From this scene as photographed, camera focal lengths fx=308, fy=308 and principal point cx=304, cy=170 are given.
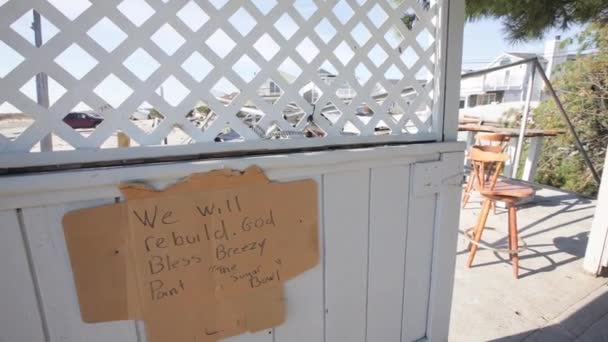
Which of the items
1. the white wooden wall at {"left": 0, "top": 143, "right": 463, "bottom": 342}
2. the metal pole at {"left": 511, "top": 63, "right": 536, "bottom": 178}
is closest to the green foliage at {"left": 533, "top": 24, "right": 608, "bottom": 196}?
the metal pole at {"left": 511, "top": 63, "right": 536, "bottom": 178}

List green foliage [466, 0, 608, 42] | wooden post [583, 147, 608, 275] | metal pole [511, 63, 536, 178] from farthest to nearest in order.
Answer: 1. metal pole [511, 63, 536, 178]
2. green foliage [466, 0, 608, 42]
3. wooden post [583, 147, 608, 275]

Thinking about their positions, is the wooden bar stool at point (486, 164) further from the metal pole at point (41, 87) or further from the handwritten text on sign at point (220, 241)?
the metal pole at point (41, 87)

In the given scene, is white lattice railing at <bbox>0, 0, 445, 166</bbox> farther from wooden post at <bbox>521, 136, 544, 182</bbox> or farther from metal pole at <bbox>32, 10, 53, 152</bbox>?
wooden post at <bbox>521, 136, 544, 182</bbox>

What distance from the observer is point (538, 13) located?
93.9 inches

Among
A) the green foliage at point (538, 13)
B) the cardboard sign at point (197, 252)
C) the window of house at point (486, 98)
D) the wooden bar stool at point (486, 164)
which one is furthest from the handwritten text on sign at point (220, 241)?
the window of house at point (486, 98)

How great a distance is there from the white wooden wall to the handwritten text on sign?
0.06 meters

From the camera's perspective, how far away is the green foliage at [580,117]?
5.57m

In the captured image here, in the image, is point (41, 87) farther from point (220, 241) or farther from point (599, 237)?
point (599, 237)

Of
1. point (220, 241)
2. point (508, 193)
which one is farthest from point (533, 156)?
point (220, 241)

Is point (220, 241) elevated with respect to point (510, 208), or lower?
elevated

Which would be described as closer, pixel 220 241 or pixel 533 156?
pixel 220 241

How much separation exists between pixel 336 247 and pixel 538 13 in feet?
8.62

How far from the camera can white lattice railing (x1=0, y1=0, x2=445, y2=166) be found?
27.5 inches

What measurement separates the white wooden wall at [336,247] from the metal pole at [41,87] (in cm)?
11
